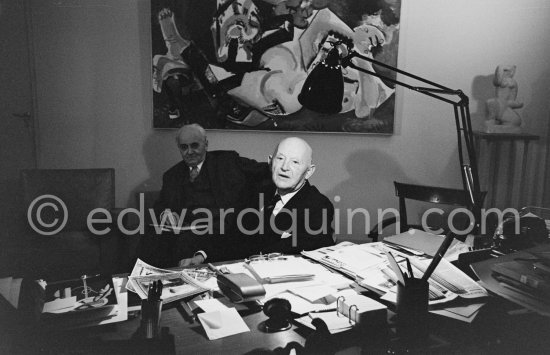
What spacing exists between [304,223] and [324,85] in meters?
0.69

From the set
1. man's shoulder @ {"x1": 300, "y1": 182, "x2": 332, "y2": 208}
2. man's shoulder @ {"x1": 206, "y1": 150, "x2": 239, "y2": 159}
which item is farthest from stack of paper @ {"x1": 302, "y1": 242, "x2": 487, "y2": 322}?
man's shoulder @ {"x1": 206, "y1": 150, "x2": 239, "y2": 159}

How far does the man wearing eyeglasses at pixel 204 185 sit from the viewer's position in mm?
2746

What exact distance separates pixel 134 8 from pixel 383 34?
6.45 feet

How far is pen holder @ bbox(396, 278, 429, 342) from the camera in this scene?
1108mm

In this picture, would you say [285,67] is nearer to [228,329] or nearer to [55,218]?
[55,218]

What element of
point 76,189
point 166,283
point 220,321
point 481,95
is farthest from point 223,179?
point 481,95

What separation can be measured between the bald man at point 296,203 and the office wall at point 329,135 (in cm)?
153

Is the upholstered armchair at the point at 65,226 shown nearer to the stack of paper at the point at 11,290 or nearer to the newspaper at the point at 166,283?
the newspaper at the point at 166,283

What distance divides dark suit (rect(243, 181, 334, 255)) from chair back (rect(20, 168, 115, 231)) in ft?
4.69

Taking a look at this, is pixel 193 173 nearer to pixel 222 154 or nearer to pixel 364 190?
pixel 222 154

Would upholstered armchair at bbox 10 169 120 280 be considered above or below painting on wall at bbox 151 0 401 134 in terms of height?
below

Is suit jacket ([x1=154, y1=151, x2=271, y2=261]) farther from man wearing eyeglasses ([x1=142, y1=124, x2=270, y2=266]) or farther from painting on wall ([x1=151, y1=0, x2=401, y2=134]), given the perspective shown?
painting on wall ([x1=151, y1=0, x2=401, y2=134])

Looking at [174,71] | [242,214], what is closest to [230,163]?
[242,214]

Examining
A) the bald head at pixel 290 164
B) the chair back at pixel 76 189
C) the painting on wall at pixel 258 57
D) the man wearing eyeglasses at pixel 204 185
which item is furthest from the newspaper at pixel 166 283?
the painting on wall at pixel 258 57
